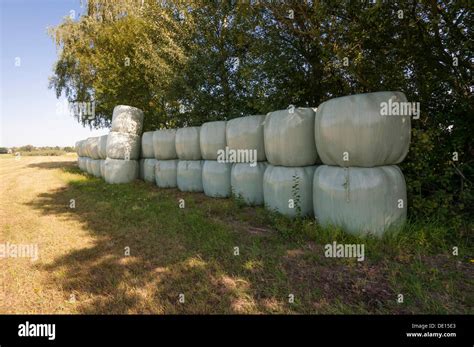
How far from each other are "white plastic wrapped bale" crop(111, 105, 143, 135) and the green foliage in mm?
1523

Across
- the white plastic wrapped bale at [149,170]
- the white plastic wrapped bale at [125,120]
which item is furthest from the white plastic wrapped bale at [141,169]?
the white plastic wrapped bale at [125,120]

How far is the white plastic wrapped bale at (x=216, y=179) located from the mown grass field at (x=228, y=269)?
1635 mm

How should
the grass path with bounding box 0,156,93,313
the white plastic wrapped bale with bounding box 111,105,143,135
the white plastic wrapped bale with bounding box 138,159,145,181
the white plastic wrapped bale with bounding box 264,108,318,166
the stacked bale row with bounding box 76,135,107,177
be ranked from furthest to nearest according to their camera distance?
the stacked bale row with bounding box 76,135,107,177
the white plastic wrapped bale with bounding box 138,159,145,181
the white plastic wrapped bale with bounding box 111,105,143,135
the white plastic wrapped bale with bounding box 264,108,318,166
the grass path with bounding box 0,156,93,313

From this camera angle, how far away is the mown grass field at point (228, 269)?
2266mm

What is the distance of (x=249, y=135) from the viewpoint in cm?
554

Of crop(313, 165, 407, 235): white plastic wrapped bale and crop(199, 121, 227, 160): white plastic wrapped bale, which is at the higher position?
crop(199, 121, 227, 160): white plastic wrapped bale

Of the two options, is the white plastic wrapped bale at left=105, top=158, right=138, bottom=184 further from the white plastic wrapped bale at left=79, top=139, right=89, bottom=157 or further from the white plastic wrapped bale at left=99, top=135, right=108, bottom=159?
the white plastic wrapped bale at left=79, top=139, right=89, bottom=157

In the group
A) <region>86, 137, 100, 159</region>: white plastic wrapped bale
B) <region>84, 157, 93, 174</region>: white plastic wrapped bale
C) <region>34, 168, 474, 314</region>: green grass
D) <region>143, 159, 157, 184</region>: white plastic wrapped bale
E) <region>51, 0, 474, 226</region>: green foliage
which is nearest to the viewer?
<region>34, 168, 474, 314</region>: green grass

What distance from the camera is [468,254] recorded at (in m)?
3.03

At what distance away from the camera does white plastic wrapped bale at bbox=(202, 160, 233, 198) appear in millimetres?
6305

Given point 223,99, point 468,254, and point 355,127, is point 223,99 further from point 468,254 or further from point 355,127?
point 468,254

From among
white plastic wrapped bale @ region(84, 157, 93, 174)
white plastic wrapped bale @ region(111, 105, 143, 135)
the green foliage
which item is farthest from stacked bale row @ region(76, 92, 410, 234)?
white plastic wrapped bale @ region(84, 157, 93, 174)

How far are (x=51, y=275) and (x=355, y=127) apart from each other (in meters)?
4.00

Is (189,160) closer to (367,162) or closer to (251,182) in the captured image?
(251,182)
